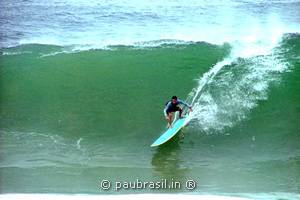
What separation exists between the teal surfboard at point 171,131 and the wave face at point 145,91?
0.12 metres

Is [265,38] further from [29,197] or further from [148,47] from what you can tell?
[29,197]

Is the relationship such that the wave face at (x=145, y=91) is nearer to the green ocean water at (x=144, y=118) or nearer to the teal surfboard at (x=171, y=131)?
the green ocean water at (x=144, y=118)

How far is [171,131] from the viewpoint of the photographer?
8.34 m

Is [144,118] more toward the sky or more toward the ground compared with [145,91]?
more toward the ground

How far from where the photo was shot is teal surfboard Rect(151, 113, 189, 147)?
8.27 meters

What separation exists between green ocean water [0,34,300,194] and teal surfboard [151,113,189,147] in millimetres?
117

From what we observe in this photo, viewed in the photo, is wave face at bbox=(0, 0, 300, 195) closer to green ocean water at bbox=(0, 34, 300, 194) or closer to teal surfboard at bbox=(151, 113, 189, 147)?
green ocean water at bbox=(0, 34, 300, 194)

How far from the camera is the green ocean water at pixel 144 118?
786 cm

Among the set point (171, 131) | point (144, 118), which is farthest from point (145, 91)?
point (171, 131)

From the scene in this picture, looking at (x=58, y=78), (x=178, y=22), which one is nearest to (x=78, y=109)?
(x=58, y=78)

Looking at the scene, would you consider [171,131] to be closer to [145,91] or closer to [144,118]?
[144,118]

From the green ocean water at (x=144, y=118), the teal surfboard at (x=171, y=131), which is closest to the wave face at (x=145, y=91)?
the green ocean water at (x=144, y=118)

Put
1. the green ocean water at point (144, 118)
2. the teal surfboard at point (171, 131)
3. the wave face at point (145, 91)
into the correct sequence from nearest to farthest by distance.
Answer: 1. the green ocean water at point (144, 118)
2. the wave face at point (145, 91)
3. the teal surfboard at point (171, 131)

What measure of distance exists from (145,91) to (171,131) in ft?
4.20
